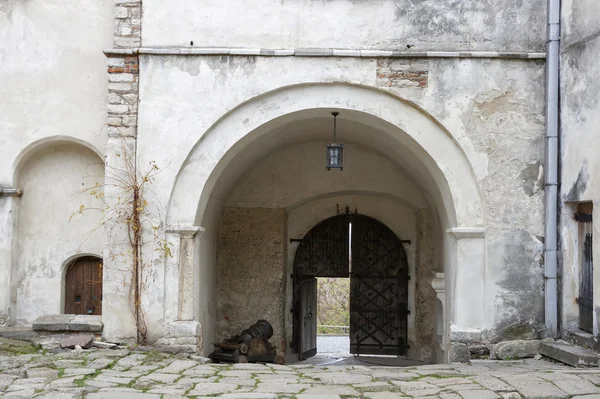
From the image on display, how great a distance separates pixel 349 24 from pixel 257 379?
152 inches

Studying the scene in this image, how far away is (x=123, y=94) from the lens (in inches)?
295

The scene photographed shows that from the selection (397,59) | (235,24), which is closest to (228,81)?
(235,24)

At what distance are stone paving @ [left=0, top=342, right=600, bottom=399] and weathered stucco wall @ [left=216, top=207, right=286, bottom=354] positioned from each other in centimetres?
308

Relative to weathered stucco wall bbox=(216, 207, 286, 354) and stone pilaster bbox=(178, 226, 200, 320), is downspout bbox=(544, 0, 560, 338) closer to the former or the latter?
stone pilaster bbox=(178, 226, 200, 320)

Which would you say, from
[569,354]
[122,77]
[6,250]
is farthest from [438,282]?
[6,250]

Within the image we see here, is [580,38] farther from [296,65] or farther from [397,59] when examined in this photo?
[296,65]

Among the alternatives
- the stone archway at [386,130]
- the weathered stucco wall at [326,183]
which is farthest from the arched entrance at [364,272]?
the stone archway at [386,130]

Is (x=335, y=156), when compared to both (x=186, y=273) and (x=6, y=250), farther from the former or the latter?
(x=6, y=250)

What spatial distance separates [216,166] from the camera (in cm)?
755

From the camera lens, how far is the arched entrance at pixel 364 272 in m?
10.7

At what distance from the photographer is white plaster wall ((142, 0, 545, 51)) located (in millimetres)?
7430

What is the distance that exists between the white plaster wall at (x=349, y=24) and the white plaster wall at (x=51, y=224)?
6.75ft

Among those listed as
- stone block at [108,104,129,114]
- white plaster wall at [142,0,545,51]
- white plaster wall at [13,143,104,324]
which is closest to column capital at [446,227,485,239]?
white plaster wall at [142,0,545,51]

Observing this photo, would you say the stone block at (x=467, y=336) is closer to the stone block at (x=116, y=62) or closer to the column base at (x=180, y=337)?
the column base at (x=180, y=337)
